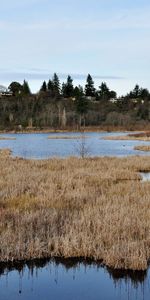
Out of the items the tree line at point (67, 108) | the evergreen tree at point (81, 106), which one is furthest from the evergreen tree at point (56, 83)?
the evergreen tree at point (81, 106)

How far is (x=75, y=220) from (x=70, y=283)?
308 centimetres

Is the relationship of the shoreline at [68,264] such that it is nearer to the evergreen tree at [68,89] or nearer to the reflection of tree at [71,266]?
the reflection of tree at [71,266]

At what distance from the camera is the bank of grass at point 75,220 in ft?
31.0

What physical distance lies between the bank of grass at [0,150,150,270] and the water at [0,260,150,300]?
0.99 ft

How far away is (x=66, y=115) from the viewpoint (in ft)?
417

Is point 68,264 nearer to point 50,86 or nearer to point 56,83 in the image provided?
point 50,86

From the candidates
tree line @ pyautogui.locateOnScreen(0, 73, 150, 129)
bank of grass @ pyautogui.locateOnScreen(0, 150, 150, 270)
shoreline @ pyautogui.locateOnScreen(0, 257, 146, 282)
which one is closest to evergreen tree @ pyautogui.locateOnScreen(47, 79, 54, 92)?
tree line @ pyautogui.locateOnScreen(0, 73, 150, 129)

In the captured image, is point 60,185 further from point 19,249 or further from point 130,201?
point 19,249

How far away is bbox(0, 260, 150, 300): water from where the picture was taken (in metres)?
7.95

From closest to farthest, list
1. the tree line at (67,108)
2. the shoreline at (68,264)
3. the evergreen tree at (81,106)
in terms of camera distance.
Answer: the shoreline at (68,264) < the tree line at (67,108) < the evergreen tree at (81,106)

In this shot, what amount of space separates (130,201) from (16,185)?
5.08 metres

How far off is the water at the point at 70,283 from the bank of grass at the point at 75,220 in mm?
303

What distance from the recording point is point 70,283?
8562mm

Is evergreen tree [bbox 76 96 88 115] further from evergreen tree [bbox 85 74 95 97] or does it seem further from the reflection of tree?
the reflection of tree
